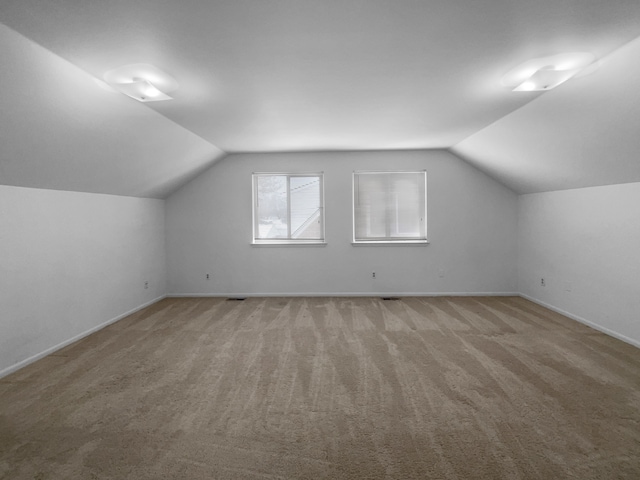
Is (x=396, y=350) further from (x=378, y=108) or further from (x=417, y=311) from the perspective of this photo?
(x=378, y=108)

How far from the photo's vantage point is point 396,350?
3918 mm

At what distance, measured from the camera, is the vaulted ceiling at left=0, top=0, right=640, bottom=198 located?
6.84 feet

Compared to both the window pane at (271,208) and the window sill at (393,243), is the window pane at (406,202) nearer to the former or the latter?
the window sill at (393,243)

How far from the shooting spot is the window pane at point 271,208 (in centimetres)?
666

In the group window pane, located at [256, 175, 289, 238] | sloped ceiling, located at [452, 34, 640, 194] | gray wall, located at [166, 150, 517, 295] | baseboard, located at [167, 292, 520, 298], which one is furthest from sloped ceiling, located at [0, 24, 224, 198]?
sloped ceiling, located at [452, 34, 640, 194]

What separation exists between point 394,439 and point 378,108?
3104mm

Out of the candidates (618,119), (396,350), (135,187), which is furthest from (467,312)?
(135,187)

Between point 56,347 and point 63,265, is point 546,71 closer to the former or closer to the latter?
point 63,265

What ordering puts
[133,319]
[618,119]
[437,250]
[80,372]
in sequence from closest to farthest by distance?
1. [618,119]
2. [80,372]
3. [133,319]
4. [437,250]

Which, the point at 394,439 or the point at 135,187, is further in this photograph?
the point at 135,187

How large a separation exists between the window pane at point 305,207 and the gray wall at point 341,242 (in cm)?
19

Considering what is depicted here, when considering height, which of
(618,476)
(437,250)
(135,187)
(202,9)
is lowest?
(618,476)

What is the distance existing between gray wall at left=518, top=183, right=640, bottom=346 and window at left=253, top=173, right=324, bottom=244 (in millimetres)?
3454

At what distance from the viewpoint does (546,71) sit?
2.84 meters
